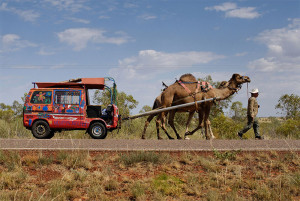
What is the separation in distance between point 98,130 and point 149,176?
5.51 m

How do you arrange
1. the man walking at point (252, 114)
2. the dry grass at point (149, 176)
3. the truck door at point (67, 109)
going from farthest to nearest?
the man walking at point (252, 114) → the truck door at point (67, 109) → the dry grass at point (149, 176)

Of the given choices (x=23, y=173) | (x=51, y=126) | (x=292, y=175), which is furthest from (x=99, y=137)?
(x=292, y=175)

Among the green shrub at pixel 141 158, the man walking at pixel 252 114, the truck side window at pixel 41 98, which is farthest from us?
the man walking at pixel 252 114

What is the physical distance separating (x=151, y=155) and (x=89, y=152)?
191 centimetres

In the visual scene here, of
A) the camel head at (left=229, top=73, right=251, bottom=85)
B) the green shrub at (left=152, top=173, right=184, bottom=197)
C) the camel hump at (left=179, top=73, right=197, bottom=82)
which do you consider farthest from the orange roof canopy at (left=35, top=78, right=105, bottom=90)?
the green shrub at (left=152, top=173, right=184, bottom=197)

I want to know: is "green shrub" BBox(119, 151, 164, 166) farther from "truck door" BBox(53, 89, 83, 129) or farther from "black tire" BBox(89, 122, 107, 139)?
"truck door" BBox(53, 89, 83, 129)

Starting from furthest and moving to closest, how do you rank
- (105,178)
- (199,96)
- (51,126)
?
1. (199,96)
2. (51,126)
3. (105,178)

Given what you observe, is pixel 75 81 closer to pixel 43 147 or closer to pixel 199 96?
pixel 43 147

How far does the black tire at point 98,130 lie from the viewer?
13.8 m

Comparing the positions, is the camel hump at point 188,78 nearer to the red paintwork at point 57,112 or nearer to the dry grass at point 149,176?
the red paintwork at point 57,112

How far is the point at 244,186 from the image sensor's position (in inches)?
332

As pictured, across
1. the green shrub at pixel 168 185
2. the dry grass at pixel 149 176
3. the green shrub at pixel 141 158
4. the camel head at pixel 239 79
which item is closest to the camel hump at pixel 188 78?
the camel head at pixel 239 79

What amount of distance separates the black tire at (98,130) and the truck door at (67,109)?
21.7 inches

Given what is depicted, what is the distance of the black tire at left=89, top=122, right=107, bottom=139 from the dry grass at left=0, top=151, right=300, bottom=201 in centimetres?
361
